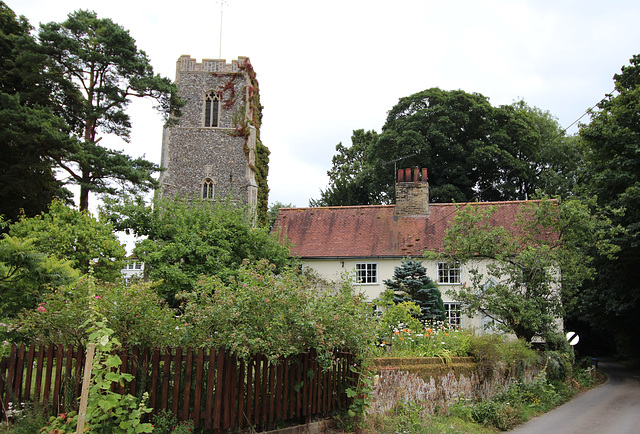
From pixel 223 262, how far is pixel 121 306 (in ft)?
44.0

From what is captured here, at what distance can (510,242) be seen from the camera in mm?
17234

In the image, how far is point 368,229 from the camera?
28.8 meters

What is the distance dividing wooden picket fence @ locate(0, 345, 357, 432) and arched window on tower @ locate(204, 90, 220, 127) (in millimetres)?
29392

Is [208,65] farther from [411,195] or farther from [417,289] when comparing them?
[417,289]

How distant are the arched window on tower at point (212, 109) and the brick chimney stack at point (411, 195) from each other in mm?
14093

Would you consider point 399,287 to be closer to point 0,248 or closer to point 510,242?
point 510,242

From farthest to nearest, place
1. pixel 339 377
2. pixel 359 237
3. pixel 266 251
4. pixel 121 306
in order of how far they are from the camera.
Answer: pixel 359 237, pixel 266 251, pixel 339 377, pixel 121 306

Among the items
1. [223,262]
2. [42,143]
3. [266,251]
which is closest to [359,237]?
[266,251]

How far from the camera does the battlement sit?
3569cm

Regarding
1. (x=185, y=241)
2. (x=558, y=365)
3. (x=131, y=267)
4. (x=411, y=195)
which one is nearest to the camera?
(x=558, y=365)

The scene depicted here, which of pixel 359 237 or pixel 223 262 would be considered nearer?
pixel 223 262

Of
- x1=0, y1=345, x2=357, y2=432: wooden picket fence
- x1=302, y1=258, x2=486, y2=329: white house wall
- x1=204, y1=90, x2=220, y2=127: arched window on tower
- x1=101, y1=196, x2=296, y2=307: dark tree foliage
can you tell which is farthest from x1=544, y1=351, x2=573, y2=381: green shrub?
x1=204, y1=90, x2=220, y2=127: arched window on tower

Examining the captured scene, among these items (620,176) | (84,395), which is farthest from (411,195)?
(84,395)

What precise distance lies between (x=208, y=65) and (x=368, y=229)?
17362 mm
